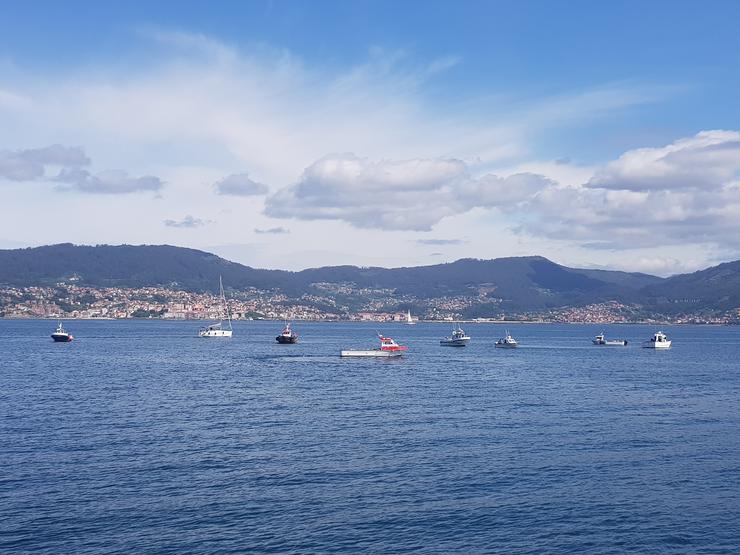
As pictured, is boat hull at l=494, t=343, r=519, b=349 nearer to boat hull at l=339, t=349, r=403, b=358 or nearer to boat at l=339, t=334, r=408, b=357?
boat at l=339, t=334, r=408, b=357

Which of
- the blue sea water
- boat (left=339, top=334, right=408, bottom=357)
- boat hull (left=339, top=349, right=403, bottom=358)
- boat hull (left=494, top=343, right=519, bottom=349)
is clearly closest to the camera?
the blue sea water

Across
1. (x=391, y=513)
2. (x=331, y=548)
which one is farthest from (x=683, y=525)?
(x=331, y=548)

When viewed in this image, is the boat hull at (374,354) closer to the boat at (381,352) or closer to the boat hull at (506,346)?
the boat at (381,352)

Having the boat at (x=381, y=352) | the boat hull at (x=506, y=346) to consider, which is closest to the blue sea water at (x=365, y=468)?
the boat at (x=381, y=352)

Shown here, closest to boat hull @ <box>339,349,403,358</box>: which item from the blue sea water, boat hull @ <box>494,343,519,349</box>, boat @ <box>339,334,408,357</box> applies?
boat @ <box>339,334,408,357</box>

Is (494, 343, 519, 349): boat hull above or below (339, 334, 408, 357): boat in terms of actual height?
below

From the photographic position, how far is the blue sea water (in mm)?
33375

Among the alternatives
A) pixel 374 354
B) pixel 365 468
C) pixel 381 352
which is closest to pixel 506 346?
pixel 381 352

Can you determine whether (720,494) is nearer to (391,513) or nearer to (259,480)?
(391,513)

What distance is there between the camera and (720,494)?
1587 inches

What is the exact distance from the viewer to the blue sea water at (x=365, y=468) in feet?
109

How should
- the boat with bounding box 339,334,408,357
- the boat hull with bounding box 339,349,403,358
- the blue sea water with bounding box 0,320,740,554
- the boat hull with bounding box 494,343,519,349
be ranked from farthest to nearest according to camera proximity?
the boat hull with bounding box 494,343,519,349
the boat with bounding box 339,334,408,357
the boat hull with bounding box 339,349,403,358
the blue sea water with bounding box 0,320,740,554

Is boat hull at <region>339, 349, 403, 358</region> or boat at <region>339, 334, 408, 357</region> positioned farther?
boat at <region>339, 334, 408, 357</region>

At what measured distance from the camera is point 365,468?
147ft
